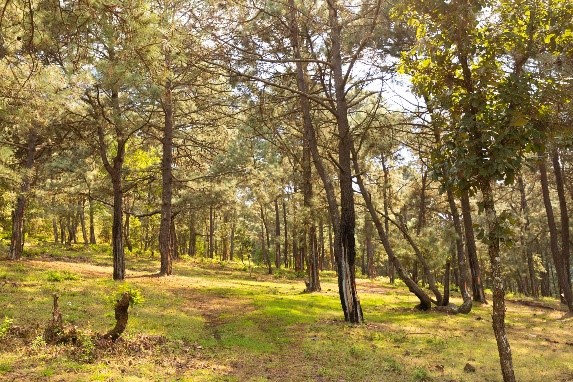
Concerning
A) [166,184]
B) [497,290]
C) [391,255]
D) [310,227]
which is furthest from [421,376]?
[166,184]

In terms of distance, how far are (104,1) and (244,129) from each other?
38.7 ft

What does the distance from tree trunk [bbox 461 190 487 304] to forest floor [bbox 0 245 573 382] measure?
3.13 m

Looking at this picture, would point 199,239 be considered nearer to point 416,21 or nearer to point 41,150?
point 41,150

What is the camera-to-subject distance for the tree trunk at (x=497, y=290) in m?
7.24

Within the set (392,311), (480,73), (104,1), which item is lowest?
(392,311)

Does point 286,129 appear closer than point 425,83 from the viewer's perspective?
No

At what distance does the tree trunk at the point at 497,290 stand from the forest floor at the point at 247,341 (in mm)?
1499

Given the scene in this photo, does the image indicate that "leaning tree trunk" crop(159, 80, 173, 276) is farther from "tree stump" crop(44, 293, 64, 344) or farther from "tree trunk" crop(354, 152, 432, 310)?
"tree stump" crop(44, 293, 64, 344)

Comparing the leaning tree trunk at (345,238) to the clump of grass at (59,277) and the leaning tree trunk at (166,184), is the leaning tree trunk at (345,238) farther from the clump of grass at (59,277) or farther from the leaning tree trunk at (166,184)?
the clump of grass at (59,277)

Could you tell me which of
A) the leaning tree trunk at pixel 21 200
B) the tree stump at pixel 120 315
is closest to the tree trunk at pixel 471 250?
the tree stump at pixel 120 315

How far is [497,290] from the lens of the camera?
7.32m

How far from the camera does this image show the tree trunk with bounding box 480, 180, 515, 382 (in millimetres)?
7242

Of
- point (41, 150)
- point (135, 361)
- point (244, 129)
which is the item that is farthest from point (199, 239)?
point (135, 361)

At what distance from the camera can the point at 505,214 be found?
7.06 metres
